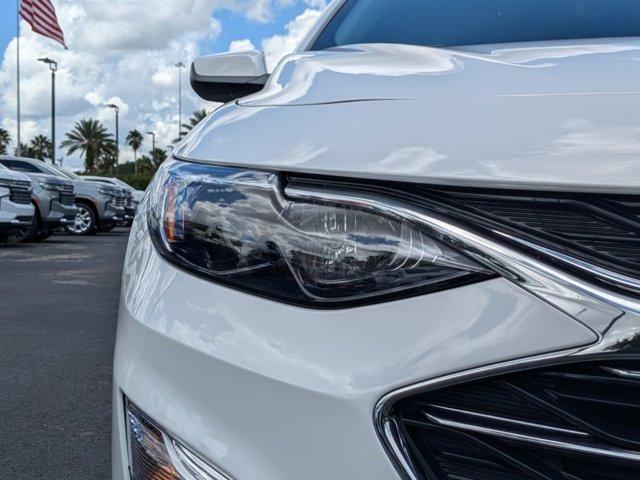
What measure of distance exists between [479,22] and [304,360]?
1.65m

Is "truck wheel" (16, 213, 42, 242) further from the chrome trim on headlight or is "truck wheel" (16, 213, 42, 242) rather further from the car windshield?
the chrome trim on headlight

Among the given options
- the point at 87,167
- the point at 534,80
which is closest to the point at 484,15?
the point at 534,80

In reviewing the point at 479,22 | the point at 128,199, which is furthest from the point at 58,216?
the point at 479,22

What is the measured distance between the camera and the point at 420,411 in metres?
1.03

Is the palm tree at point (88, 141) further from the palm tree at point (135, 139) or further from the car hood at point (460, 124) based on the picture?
the car hood at point (460, 124)

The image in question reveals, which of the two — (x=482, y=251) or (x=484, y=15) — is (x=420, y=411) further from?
(x=484, y=15)

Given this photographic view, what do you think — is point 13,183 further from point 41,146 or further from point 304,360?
point 41,146

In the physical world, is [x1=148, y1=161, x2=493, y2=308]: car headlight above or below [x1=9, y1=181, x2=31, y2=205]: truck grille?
above

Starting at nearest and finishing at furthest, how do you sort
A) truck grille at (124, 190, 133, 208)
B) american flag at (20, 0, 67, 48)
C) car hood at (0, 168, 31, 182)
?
car hood at (0, 168, 31, 182), truck grille at (124, 190, 133, 208), american flag at (20, 0, 67, 48)

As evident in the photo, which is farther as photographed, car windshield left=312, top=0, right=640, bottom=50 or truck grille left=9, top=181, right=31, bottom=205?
truck grille left=9, top=181, right=31, bottom=205

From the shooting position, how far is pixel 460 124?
1.13 meters

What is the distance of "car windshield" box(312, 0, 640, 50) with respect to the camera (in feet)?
7.35

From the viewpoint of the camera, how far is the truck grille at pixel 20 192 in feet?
40.3

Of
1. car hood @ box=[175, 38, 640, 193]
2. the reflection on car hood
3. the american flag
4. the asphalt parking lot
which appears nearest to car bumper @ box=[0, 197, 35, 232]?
the asphalt parking lot
